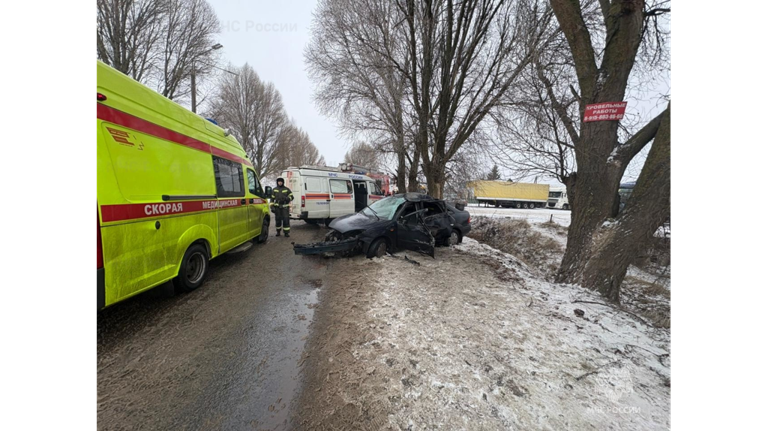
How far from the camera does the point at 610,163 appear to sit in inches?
148

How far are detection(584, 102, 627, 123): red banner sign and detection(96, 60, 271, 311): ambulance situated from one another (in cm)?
636

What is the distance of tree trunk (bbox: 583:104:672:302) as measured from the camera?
121 inches

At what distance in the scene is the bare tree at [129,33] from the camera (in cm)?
998

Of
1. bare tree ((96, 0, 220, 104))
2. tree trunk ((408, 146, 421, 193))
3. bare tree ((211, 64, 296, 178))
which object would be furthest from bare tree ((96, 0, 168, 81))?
tree trunk ((408, 146, 421, 193))

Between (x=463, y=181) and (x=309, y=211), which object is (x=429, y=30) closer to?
(x=463, y=181)

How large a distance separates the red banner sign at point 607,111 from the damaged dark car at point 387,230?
3.61m

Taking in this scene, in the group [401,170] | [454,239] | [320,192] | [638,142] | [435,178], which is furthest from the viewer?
[401,170]

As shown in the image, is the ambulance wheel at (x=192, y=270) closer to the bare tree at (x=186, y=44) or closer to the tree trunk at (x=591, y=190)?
the tree trunk at (x=591, y=190)

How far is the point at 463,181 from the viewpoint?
38.5ft

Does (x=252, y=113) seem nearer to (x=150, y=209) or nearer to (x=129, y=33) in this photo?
(x=129, y=33)

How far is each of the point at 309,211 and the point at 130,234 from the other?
6609mm

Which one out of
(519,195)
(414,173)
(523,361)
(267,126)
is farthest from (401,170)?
(519,195)

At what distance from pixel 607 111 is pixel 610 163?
0.83 metres

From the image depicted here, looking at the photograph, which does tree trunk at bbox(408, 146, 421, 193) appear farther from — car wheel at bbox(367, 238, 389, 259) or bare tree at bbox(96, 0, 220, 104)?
bare tree at bbox(96, 0, 220, 104)
